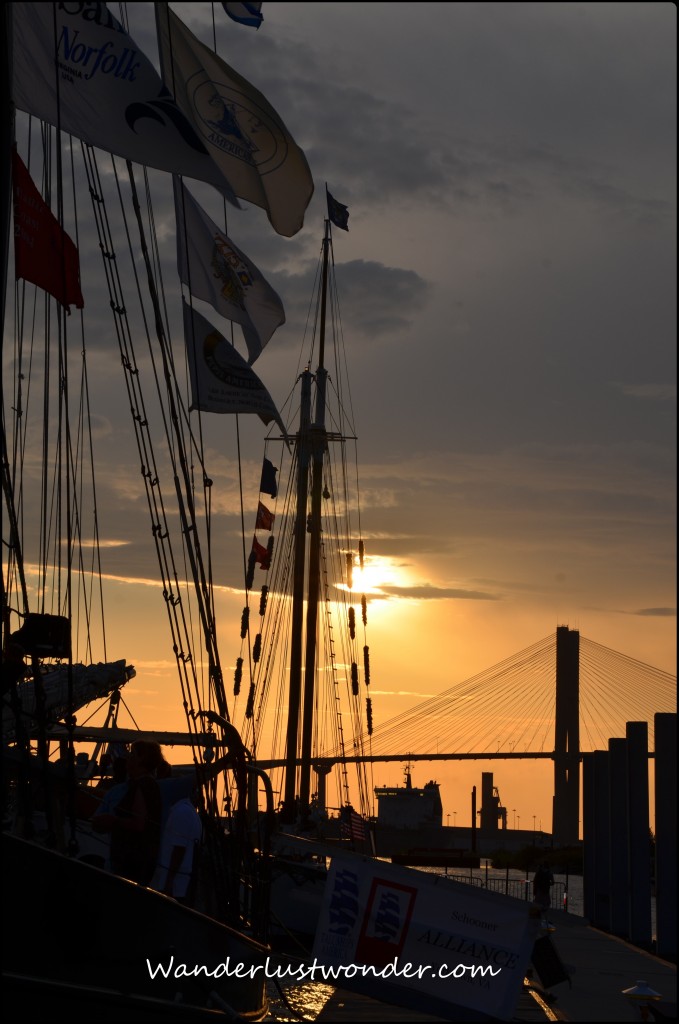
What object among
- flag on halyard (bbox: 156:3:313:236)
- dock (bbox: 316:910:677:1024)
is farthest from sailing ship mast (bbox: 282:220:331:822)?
flag on halyard (bbox: 156:3:313:236)

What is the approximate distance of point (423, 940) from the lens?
1023 centimetres

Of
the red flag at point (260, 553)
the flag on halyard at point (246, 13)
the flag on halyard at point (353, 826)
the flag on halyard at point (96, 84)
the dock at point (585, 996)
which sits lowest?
the flag on halyard at point (353, 826)

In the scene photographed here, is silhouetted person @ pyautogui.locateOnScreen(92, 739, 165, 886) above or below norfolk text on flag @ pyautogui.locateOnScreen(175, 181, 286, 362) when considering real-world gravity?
below

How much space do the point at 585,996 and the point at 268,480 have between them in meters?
25.5

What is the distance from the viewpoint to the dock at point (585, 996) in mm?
11820

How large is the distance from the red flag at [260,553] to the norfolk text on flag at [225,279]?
62.2ft

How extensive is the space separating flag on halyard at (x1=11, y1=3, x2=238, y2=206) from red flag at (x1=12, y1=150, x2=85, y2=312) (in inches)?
34.1

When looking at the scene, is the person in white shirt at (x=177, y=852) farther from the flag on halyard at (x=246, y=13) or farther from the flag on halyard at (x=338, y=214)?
the flag on halyard at (x=338, y=214)

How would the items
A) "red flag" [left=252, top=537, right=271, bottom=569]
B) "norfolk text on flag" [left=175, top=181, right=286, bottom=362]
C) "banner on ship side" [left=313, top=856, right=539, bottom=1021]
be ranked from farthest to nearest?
"red flag" [left=252, top=537, right=271, bottom=569] → "norfolk text on flag" [left=175, top=181, right=286, bottom=362] → "banner on ship side" [left=313, top=856, right=539, bottom=1021]

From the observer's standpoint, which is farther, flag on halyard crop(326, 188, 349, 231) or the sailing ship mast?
flag on halyard crop(326, 188, 349, 231)

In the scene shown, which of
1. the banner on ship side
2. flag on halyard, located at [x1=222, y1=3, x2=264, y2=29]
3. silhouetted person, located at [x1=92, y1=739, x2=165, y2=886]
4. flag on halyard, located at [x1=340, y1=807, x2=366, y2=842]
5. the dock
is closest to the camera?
silhouetted person, located at [x1=92, y1=739, x2=165, y2=886]

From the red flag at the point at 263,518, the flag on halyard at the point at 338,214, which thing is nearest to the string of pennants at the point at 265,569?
the red flag at the point at 263,518

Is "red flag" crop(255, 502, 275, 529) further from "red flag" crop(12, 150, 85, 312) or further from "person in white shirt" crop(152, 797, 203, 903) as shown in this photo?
"person in white shirt" crop(152, 797, 203, 903)

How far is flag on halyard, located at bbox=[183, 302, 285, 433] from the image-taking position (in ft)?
57.7
